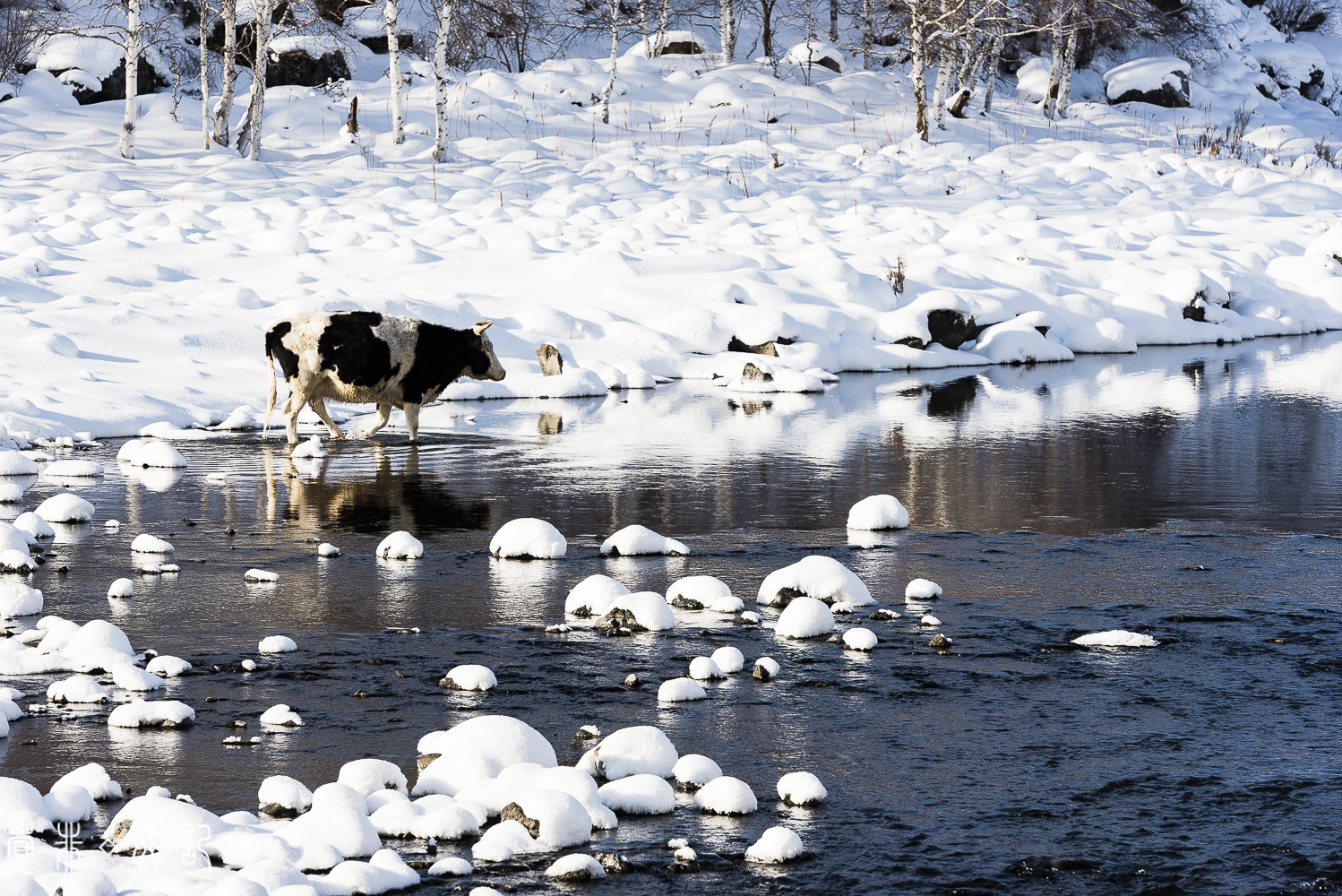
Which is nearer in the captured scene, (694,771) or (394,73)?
(694,771)

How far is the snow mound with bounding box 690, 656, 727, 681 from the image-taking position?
6012 mm

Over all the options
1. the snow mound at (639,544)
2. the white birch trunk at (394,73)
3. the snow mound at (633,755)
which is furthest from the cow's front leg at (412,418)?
the white birch trunk at (394,73)

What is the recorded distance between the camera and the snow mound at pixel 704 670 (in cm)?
601

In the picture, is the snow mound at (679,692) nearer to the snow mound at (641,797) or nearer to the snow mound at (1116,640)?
the snow mound at (641,797)

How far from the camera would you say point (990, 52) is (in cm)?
4284

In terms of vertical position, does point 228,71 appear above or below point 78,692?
above

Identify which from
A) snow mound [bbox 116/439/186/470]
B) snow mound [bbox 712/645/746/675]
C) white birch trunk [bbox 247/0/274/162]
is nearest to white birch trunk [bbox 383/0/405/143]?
white birch trunk [bbox 247/0/274/162]

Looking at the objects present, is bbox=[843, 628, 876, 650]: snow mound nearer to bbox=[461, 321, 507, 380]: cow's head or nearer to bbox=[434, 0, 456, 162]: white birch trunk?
bbox=[461, 321, 507, 380]: cow's head

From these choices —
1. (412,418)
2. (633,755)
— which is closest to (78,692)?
(633,755)

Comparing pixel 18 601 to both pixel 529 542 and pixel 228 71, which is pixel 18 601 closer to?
pixel 529 542

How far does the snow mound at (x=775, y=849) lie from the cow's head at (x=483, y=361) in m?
10.6

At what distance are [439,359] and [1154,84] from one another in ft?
124

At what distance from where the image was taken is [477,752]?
4.82m

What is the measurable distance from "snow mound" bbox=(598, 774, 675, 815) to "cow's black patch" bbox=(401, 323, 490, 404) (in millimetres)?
9244
